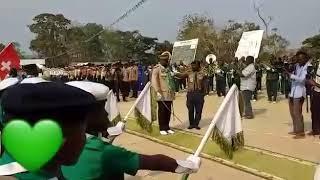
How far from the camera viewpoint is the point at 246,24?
40438mm

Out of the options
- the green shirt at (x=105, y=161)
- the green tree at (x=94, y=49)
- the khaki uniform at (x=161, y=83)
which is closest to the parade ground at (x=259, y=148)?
the khaki uniform at (x=161, y=83)

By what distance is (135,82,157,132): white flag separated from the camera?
9555 millimetres

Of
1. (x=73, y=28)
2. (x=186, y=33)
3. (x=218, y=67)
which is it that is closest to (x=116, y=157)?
(x=218, y=67)

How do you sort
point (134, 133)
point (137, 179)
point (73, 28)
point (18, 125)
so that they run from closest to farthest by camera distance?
point (18, 125), point (137, 179), point (134, 133), point (73, 28)

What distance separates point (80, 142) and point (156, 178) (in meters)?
4.80

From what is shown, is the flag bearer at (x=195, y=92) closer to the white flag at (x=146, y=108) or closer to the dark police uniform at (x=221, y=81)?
the white flag at (x=146, y=108)

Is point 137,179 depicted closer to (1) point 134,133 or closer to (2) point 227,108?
(2) point 227,108

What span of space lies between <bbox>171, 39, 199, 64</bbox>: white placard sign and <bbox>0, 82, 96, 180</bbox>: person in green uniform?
2129 centimetres

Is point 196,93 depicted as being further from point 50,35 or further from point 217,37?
point 50,35

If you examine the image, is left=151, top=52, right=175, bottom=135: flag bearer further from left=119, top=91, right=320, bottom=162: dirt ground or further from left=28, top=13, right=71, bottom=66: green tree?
left=28, top=13, right=71, bottom=66: green tree
